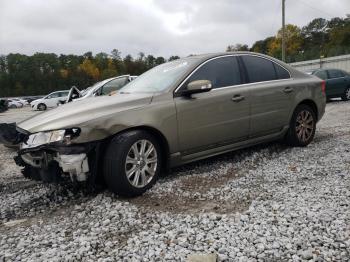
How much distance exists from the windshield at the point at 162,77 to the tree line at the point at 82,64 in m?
65.7

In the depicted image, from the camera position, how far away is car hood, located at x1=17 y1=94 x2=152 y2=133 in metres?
3.93

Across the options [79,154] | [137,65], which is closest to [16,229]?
[79,154]

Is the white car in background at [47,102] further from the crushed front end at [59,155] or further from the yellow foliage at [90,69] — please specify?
the yellow foliage at [90,69]

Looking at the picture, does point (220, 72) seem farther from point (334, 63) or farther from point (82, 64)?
point (82, 64)

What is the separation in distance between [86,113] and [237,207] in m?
1.85

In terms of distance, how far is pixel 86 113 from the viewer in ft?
13.3

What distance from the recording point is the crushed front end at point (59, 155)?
3775mm

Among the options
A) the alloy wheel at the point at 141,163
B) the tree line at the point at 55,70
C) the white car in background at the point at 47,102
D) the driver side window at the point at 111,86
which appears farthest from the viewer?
the tree line at the point at 55,70

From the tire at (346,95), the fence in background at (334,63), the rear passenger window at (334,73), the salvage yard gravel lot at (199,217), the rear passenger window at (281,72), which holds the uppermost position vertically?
the fence in background at (334,63)

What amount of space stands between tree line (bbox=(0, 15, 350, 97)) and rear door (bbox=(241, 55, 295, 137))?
64.6 meters

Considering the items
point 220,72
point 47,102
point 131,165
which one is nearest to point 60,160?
point 131,165

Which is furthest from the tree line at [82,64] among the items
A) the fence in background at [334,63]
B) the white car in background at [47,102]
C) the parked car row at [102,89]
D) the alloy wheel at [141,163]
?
the alloy wheel at [141,163]

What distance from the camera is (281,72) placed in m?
5.91

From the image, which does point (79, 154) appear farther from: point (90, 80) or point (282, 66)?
point (90, 80)
